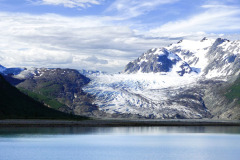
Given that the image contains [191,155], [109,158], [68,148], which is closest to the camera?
[109,158]

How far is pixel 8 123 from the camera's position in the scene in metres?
162

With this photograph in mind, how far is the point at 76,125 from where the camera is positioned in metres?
190

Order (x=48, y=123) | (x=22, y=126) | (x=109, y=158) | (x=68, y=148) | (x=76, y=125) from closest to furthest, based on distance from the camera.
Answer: (x=109, y=158)
(x=68, y=148)
(x=22, y=126)
(x=48, y=123)
(x=76, y=125)

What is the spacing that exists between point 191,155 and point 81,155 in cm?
1987

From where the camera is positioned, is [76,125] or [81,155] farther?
[76,125]

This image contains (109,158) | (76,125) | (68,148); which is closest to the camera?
(109,158)

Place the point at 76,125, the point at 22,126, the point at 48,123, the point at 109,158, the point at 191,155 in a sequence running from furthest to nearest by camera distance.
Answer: the point at 76,125
the point at 48,123
the point at 22,126
the point at 191,155
the point at 109,158

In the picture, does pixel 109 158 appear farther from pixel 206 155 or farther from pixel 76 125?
pixel 76 125

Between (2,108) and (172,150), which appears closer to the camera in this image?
(172,150)

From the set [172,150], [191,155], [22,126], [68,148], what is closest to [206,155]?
[191,155]

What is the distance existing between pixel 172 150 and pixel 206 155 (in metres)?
9.41

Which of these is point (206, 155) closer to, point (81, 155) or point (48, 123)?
point (81, 155)

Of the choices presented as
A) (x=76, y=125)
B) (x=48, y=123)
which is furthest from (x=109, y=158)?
(x=76, y=125)

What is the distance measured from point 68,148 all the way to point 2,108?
11522 centimetres
